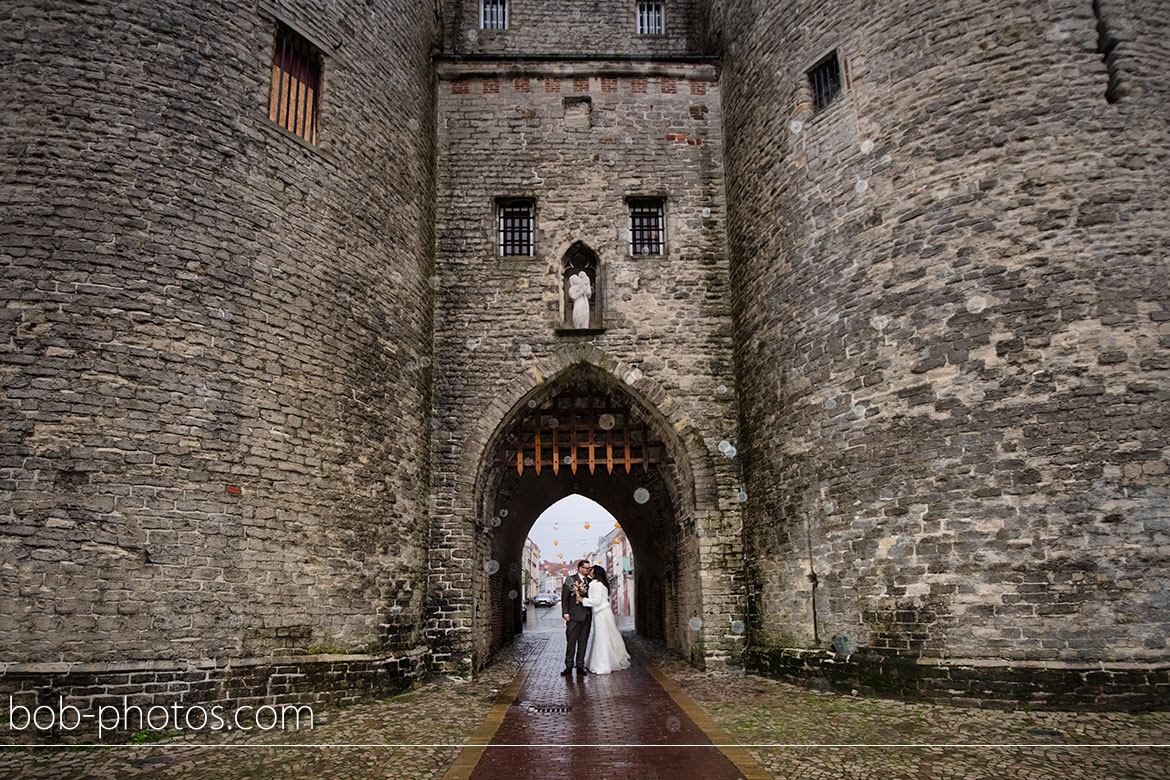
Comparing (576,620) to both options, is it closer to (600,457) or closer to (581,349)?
(600,457)

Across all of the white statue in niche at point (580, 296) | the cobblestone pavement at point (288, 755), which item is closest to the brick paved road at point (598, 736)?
the cobblestone pavement at point (288, 755)

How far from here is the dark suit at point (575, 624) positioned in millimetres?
10334

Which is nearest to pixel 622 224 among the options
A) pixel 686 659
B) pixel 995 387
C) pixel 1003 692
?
pixel 995 387

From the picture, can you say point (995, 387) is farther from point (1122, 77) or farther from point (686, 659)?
point (686, 659)

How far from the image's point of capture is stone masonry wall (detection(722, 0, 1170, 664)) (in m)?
6.82

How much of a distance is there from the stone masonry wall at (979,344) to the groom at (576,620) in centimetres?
259

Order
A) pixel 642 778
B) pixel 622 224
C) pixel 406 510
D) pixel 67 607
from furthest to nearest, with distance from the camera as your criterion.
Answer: pixel 622 224 → pixel 406 510 → pixel 67 607 → pixel 642 778

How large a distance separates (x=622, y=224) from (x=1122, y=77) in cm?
643

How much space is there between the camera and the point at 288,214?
8.30m

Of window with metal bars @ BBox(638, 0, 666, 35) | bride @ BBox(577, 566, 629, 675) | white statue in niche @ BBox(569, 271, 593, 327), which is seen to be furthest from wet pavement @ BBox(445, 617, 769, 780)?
window with metal bars @ BBox(638, 0, 666, 35)

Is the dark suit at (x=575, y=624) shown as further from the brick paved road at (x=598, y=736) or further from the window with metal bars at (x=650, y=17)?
the window with metal bars at (x=650, y=17)

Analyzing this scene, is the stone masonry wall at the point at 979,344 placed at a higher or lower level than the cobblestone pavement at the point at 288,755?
higher

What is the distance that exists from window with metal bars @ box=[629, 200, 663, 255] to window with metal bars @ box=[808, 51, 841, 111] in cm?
293

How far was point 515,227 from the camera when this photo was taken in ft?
38.9
